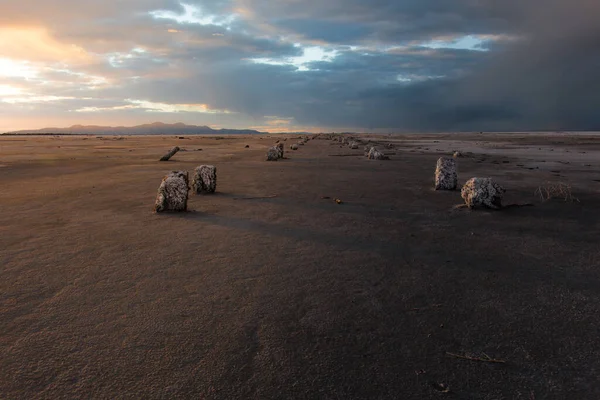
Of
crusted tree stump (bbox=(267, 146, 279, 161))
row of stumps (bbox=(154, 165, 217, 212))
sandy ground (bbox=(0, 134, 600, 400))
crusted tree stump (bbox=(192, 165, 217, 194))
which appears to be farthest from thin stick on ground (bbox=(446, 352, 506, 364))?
crusted tree stump (bbox=(267, 146, 279, 161))

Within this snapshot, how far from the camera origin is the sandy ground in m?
2.67

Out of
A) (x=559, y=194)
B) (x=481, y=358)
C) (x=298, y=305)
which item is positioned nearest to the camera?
(x=481, y=358)

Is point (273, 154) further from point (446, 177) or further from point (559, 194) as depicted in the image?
point (559, 194)

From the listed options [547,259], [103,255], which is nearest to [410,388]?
[547,259]

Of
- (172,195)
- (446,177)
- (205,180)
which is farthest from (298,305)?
(446,177)

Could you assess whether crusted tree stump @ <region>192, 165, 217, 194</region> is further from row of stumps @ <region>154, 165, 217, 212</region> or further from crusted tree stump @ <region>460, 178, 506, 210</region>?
crusted tree stump @ <region>460, 178, 506, 210</region>

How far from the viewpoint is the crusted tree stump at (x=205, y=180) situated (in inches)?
415

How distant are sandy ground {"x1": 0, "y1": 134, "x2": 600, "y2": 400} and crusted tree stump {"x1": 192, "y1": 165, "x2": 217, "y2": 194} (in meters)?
2.73

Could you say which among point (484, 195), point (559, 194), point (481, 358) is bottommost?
point (481, 358)

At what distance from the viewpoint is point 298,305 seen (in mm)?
3801

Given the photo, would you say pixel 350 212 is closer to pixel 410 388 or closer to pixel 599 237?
pixel 599 237

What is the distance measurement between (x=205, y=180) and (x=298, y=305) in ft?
24.4

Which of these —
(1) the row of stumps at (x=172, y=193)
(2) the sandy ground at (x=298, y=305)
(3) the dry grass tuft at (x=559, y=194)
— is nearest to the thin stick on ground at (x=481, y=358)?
(2) the sandy ground at (x=298, y=305)

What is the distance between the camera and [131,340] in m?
3.15
